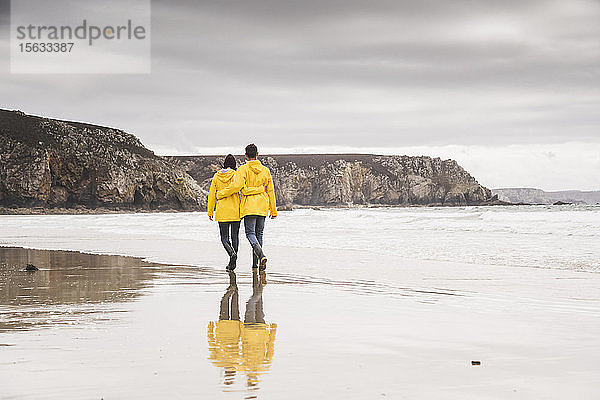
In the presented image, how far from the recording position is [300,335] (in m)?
4.73

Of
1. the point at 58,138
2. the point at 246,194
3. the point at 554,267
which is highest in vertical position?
the point at 58,138

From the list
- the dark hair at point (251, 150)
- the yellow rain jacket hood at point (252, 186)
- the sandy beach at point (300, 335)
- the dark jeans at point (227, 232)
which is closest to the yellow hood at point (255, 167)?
the yellow rain jacket hood at point (252, 186)

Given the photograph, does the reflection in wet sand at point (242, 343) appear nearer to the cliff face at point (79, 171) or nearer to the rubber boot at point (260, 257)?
the rubber boot at point (260, 257)

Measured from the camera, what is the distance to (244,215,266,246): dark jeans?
403 inches

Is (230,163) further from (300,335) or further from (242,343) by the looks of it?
(242,343)

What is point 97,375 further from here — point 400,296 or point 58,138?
point 58,138

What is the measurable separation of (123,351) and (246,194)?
613 centimetres

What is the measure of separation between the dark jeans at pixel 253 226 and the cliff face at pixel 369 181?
14852 centimetres

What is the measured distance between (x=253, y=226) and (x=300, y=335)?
18.4ft

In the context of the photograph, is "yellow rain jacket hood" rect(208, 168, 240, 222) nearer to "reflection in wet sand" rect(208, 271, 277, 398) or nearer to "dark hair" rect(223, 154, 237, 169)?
"dark hair" rect(223, 154, 237, 169)

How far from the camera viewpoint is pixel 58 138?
89.5 m

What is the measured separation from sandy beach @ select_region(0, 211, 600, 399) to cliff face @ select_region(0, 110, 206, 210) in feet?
262

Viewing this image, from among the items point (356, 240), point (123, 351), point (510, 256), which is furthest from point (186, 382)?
point (356, 240)

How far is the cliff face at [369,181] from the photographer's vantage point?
164000mm
